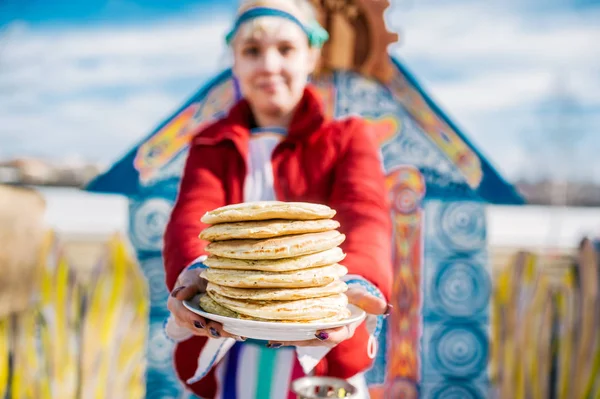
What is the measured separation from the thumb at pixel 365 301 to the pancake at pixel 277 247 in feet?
0.77

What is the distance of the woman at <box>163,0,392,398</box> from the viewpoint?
1657 millimetres

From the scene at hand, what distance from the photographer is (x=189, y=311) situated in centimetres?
142

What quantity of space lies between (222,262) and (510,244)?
2.12m

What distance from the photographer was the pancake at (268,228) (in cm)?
131

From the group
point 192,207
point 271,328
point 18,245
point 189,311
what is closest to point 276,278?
point 271,328

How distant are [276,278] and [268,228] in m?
0.13

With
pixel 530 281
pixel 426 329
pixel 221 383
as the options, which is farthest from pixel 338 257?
pixel 530 281

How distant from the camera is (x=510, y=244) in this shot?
295 centimetres

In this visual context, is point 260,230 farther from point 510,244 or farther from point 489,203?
point 510,244

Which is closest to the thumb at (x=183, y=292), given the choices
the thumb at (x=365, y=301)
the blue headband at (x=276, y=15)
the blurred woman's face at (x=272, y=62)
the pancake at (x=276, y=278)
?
the pancake at (x=276, y=278)

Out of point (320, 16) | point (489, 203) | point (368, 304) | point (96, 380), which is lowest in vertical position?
point (96, 380)

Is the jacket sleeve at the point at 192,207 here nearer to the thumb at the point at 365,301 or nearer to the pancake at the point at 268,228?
the pancake at the point at 268,228

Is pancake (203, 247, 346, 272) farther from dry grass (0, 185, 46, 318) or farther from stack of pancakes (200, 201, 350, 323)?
dry grass (0, 185, 46, 318)

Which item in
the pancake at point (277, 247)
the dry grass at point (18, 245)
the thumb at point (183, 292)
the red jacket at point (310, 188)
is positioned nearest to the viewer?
the pancake at point (277, 247)
